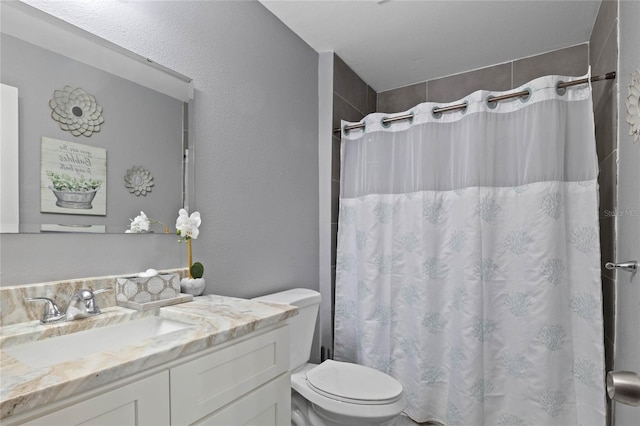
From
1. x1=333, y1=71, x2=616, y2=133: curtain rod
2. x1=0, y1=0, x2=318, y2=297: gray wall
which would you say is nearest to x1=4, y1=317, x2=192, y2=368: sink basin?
x1=0, y1=0, x2=318, y2=297: gray wall

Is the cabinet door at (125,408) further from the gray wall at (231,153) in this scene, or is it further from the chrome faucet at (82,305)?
the gray wall at (231,153)

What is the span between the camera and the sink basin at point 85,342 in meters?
0.87

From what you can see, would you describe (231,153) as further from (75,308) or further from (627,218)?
(627,218)

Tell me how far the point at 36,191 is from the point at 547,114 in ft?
6.91

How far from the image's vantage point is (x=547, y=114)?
1.76m

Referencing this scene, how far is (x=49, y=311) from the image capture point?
98 cm

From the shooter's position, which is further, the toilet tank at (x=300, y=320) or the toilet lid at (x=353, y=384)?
the toilet tank at (x=300, y=320)

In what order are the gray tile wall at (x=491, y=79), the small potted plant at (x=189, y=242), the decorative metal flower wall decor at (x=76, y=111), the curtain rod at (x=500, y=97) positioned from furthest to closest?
the gray tile wall at (x=491, y=79) → the curtain rod at (x=500, y=97) → the small potted plant at (x=189, y=242) → the decorative metal flower wall decor at (x=76, y=111)

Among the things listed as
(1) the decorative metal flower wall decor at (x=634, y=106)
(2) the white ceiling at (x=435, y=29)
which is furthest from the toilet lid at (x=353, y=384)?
(2) the white ceiling at (x=435, y=29)

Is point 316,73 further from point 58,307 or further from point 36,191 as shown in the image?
point 58,307

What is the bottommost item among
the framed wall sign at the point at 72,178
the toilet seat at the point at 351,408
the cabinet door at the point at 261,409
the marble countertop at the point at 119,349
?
the toilet seat at the point at 351,408

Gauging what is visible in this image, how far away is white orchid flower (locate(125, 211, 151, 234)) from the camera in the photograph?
49.8 inches

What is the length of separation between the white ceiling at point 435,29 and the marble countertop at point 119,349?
1.62m

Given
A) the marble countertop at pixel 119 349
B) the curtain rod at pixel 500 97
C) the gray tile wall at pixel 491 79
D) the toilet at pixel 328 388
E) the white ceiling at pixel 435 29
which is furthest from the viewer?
the gray tile wall at pixel 491 79
